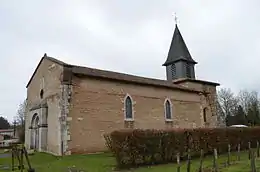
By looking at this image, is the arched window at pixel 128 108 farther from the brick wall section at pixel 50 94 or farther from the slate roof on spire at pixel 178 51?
the slate roof on spire at pixel 178 51

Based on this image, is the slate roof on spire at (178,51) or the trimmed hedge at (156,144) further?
the slate roof on spire at (178,51)

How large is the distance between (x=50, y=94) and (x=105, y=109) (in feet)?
14.5

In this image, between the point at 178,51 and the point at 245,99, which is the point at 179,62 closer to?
the point at 178,51

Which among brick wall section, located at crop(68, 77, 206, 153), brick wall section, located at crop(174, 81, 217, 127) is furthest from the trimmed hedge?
brick wall section, located at crop(174, 81, 217, 127)

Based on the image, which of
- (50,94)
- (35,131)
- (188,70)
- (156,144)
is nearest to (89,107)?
(50,94)

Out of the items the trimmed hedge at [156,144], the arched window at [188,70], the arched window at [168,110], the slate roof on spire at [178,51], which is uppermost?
the slate roof on spire at [178,51]

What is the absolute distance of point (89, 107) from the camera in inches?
814

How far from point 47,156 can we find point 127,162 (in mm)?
7758

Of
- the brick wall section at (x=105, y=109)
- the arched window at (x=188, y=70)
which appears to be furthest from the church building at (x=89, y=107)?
the arched window at (x=188, y=70)

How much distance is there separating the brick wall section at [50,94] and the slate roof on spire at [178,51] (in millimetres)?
16311

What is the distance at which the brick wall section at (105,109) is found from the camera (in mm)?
19891

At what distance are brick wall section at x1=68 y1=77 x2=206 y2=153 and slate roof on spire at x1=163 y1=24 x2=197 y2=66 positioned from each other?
7862mm

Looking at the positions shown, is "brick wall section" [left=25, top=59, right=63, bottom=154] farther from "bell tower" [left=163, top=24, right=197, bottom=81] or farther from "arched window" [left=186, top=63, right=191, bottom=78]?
"arched window" [left=186, top=63, right=191, bottom=78]

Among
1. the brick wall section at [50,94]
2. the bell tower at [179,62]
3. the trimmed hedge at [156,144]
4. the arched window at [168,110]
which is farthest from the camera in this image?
the bell tower at [179,62]
